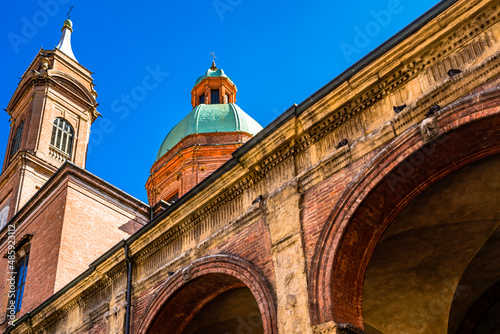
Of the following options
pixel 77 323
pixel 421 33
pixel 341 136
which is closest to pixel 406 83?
pixel 421 33

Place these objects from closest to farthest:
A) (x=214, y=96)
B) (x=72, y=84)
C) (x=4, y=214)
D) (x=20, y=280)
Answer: (x=20, y=280), (x=4, y=214), (x=72, y=84), (x=214, y=96)

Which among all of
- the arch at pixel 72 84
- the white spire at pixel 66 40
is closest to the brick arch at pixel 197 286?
the arch at pixel 72 84

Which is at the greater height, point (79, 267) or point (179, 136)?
point (179, 136)

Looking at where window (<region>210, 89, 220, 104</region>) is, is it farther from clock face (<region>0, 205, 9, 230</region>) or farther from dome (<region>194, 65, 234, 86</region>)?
clock face (<region>0, 205, 9, 230</region>)

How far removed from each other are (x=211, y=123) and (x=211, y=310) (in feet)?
57.2

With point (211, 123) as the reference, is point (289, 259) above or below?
below

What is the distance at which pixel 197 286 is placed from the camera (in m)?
10.4

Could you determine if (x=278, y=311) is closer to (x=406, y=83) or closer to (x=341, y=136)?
(x=341, y=136)

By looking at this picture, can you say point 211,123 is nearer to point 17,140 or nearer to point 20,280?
point 17,140

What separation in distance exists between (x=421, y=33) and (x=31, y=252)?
14.8 m

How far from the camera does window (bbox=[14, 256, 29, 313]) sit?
58.3ft

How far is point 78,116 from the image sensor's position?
27.6 metres

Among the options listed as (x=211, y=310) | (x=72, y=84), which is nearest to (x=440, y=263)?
(x=211, y=310)

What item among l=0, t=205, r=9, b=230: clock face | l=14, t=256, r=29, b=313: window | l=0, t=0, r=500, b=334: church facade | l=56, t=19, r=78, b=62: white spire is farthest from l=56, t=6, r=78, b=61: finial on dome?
l=0, t=0, r=500, b=334: church facade
